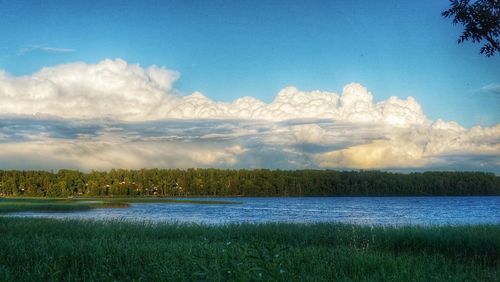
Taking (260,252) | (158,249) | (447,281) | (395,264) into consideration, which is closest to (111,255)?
(158,249)

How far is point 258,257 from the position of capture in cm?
1198

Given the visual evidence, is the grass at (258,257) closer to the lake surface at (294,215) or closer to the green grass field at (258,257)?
the green grass field at (258,257)

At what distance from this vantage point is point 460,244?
2345 cm

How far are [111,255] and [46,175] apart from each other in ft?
616

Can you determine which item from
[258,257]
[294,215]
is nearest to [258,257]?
[258,257]

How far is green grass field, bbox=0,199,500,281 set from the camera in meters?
12.9

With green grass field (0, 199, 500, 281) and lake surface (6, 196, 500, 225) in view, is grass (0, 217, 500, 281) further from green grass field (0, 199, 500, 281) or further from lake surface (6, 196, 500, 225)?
lake surface (6, 196, 500, 225)

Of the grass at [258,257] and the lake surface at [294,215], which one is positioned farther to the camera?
the lake surface at [294,215]

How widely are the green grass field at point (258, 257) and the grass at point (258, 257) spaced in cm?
3

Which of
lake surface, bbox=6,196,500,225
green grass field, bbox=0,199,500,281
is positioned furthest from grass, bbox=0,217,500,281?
lake surface, bbox=6,196,500,225

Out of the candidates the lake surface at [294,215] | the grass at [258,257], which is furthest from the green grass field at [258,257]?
the lake surface at [294,215]

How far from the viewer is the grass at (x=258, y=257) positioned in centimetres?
1294

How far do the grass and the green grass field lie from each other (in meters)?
0.03

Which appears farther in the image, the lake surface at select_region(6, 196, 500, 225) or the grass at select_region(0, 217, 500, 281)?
the lake surface at select_region(6, 196, 500, 225)
